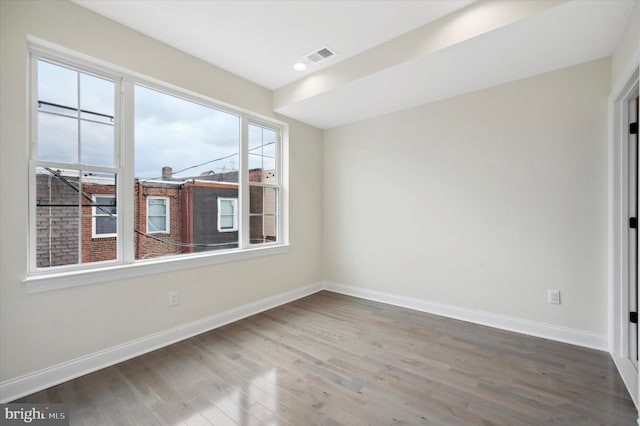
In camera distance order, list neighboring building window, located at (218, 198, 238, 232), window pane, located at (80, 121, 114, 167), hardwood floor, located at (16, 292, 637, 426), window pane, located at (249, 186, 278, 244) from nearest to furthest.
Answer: hardwood floor, located at (16, 292, 637, 426), window pane, located at (80, 121, 114, 167), neighboring building window, located at (218, 198, 238, 232), window pane, located at (249, 186, 278, 244)

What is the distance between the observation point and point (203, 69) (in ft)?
10.0

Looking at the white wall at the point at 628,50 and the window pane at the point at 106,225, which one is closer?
the white wall at the point at 628,50

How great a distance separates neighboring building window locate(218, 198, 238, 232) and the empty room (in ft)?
0.09

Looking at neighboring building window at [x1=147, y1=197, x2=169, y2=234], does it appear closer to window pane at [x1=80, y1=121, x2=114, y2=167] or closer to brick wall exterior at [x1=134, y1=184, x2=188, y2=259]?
brick wall exterior at [x1=134, y1=184, x2=188, y2=259]

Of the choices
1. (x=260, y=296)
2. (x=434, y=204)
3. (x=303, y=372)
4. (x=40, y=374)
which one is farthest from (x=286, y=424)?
(x=434, y=204)

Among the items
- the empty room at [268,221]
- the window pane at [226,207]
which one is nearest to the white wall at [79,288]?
the empty room at [268,221]

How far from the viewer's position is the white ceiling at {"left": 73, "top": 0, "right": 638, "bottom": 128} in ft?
6.95

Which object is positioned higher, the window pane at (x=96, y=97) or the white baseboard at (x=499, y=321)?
the window pane at (x=96, y=97)

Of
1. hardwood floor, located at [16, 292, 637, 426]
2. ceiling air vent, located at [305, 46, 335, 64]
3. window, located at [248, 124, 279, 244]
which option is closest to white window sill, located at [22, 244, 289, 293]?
window, located at [248, 124, 279, 244]

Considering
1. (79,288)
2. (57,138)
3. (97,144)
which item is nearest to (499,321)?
(79,288)

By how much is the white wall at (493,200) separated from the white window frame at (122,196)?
5.40ft

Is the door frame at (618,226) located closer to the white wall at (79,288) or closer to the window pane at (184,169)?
the white wall at (79,288)

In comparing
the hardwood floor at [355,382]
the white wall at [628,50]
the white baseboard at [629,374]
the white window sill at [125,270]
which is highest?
the white wall at [628,50]

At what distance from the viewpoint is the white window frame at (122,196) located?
2086 mm
